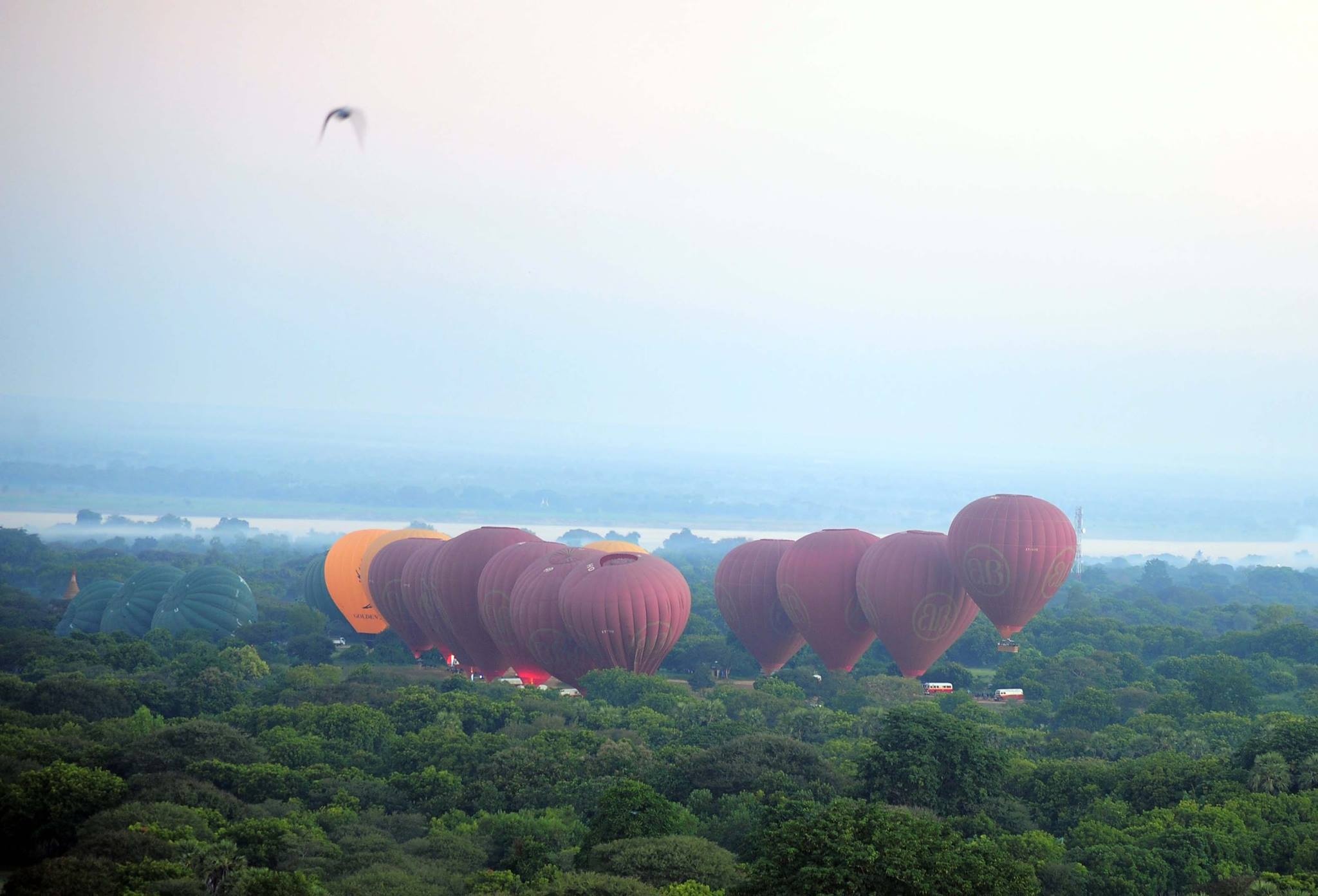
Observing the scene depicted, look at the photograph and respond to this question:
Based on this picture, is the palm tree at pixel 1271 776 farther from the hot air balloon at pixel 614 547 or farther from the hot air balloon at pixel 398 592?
the hot air balloon at pixel 398 592

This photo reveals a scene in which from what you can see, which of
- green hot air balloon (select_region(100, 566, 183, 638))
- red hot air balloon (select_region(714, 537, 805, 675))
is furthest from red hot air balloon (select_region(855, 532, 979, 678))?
green hot air balloon (select_region(100, 566, 183, 638))

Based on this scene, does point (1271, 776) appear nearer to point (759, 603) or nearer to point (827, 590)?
point (827, 590)

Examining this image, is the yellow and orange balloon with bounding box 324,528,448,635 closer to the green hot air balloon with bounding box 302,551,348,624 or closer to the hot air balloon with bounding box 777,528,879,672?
the green hot air balloon with bounding box 302,551,348,624

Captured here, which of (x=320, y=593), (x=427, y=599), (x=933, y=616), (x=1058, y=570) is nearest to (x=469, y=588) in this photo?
(x=427, y=599)

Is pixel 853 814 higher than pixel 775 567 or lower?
lower

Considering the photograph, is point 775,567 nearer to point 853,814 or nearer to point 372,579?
point 372,579

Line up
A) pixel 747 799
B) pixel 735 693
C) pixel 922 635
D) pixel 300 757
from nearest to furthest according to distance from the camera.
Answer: pixel 747 799 < pixel 300 757 < pixel 735 693 < pixel 922 635

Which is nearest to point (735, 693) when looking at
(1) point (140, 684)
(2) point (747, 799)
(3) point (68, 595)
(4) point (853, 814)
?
(2) point (747, 799)

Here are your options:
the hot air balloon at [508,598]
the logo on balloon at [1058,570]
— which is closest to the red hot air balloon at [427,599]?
the hot air balloon at [508,598]
